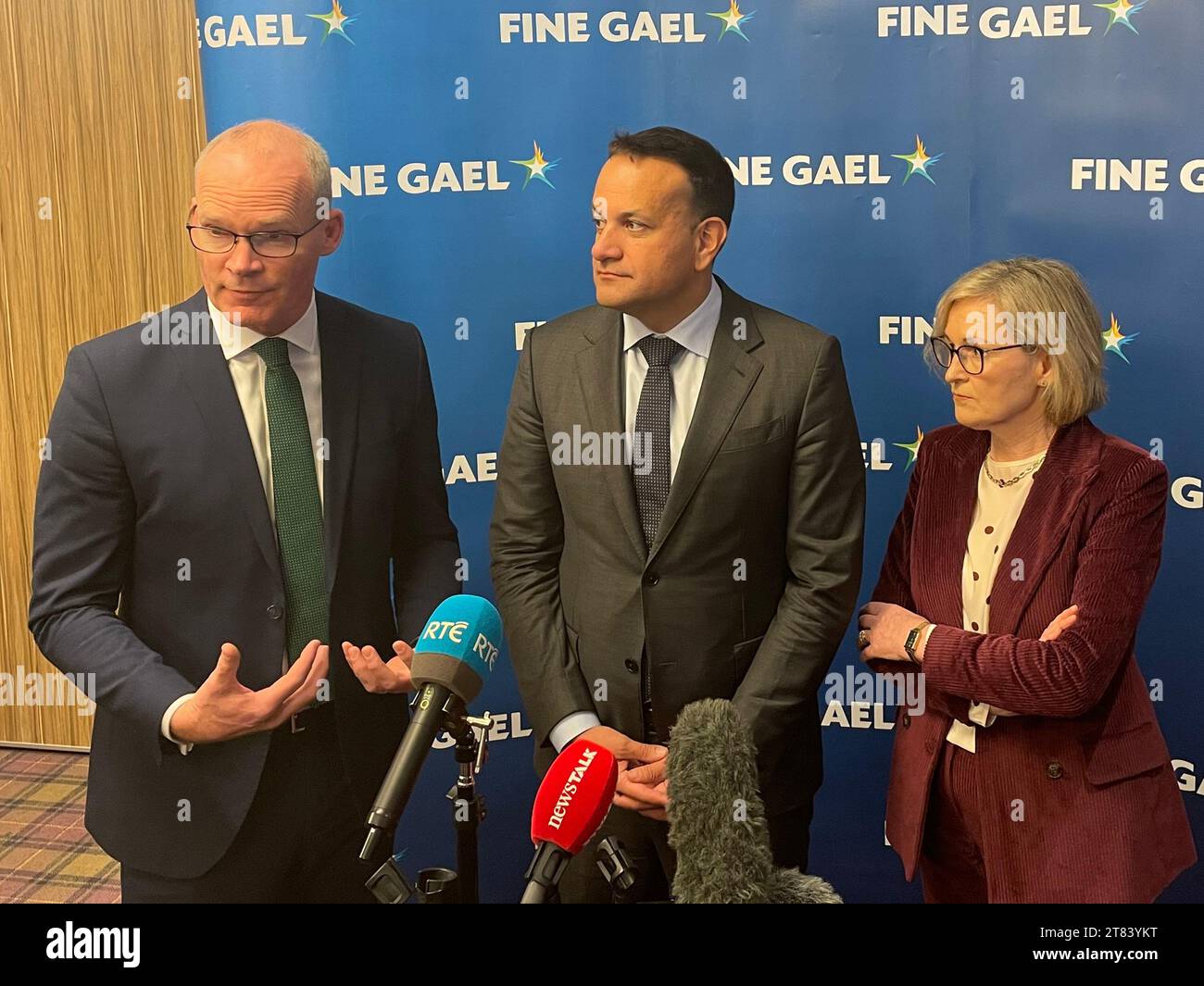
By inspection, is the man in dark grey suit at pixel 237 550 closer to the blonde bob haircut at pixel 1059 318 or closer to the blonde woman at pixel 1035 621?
the blonde woman at pixel 1035 621

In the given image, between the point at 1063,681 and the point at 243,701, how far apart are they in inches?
58.2

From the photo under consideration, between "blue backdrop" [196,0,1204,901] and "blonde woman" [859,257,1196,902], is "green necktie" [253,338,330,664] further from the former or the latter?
"blonde woman" [859,257,1196,902]

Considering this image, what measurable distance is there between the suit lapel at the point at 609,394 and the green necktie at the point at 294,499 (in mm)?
576

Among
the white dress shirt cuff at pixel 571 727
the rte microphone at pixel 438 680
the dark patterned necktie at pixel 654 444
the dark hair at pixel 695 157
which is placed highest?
the dark hair at pixel 695 157

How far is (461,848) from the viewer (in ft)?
5.94

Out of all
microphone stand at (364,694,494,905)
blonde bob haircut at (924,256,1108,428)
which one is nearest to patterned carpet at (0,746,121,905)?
microphone stand at (364,694,494,905)

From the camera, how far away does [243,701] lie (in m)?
2.17

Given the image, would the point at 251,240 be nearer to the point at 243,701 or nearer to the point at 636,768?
the point at 243,701

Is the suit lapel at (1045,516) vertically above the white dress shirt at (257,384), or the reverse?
the white dress shirt at (257,384)

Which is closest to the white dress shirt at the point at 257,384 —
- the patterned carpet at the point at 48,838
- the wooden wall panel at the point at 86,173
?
the patterned carpet at the point at 48,838

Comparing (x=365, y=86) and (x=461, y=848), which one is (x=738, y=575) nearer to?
(x=461, y=848)

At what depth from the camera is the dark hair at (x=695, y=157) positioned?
252cm

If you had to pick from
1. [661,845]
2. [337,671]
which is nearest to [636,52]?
[337,671]

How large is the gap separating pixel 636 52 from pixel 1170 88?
1.27 m
